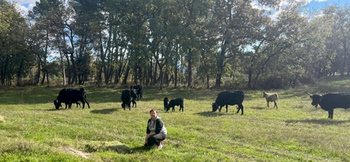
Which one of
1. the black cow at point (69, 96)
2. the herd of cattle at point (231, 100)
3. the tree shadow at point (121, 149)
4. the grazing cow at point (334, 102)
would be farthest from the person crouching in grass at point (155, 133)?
the black cow at point (69, 96)

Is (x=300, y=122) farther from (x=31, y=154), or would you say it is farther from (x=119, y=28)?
(x=119, y=28)

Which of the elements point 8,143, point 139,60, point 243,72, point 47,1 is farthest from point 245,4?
point 8,143

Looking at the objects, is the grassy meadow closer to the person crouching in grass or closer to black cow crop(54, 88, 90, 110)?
the person crouching in grass

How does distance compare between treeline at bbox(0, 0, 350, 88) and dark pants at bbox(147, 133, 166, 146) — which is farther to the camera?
treeline at bbox(0, 0, 350, 88)

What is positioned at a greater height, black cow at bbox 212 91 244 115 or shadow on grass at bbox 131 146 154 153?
black cow at bbox 212 91 244 115

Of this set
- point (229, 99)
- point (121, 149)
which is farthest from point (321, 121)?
point (121, 149)

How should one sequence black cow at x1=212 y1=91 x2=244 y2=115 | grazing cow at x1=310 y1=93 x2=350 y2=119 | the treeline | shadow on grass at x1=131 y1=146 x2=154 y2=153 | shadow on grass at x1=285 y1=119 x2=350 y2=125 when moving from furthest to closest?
1. the treeline
2. black cow at x1=212 y1=91 x2=244 y2=115
3. grazing cow at x1=310 y1=93 x2=350 y2=119
4. shadow on grass at x1=285 y1=119 x2=350 y2=125
5. shadow on grass at x1=131 y1=146 x2=154 y2=153

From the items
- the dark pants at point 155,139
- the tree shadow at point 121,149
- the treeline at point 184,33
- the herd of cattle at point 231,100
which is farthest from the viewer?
the treeline at point 184,33

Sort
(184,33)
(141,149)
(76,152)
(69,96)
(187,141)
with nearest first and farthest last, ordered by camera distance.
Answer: (76,152), (141,149), (187,141), (69,96), (184,33)

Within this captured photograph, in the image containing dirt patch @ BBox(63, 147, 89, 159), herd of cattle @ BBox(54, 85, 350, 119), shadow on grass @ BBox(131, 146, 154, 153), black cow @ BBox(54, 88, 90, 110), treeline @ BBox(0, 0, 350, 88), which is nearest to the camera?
dirt patch @ BBox(63, 147, 89, 159)

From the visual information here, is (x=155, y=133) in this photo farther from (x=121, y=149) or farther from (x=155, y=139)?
(x=121, y=149)

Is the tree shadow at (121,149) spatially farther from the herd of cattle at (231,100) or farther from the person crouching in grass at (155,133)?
the herd of cattle at (231,100)

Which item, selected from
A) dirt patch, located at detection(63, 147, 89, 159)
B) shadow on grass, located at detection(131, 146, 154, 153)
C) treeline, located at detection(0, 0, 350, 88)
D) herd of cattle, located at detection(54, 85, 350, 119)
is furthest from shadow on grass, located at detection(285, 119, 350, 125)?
treeline, located at detection(0, 0, 350, 88)

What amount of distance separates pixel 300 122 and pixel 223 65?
26934mm
